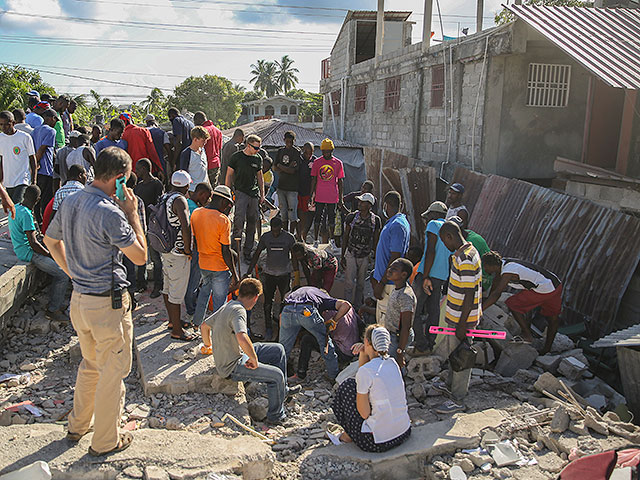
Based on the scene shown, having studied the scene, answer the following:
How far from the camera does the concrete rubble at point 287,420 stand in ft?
13.2

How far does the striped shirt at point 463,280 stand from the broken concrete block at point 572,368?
1.52 m

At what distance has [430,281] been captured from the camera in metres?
5.93

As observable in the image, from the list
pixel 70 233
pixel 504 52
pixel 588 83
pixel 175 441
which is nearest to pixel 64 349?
pixel 175 441

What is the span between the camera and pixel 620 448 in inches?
174

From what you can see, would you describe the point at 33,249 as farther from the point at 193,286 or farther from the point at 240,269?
the point at 240,269

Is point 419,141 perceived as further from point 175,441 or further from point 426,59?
point 175,441

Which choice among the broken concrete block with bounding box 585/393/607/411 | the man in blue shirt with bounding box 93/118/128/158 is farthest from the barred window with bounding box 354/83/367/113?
the broken concrete block with bounding box 585/393/607/411

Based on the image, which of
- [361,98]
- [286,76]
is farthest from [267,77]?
[361,98]

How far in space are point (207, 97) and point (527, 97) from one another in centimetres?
4045

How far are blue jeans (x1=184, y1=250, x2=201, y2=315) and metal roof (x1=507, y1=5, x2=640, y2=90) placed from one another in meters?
5.76

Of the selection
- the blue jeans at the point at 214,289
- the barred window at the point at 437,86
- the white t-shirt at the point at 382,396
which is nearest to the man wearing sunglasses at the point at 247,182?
the blue jeans at the point at 214,289

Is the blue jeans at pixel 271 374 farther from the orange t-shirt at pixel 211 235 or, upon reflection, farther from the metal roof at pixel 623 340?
the metal roof at pixel 623 340

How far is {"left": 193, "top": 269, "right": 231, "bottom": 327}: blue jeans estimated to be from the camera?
588cm

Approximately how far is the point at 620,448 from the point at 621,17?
27.8 ft
